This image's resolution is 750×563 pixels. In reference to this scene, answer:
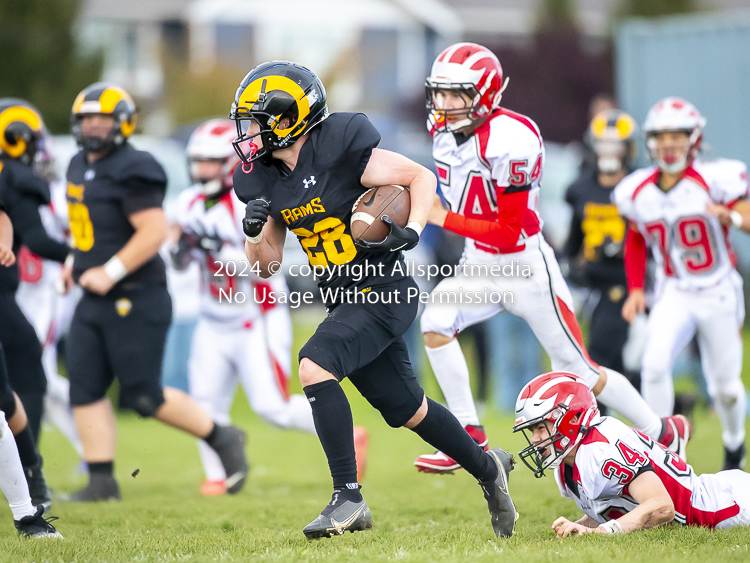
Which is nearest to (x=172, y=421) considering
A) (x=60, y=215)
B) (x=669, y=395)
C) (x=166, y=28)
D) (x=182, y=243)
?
(x=182, y=243)

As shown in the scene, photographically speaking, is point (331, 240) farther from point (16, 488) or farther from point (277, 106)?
point (16, 488)

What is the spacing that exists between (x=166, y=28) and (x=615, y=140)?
106 feet

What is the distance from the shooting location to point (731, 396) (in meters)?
6.32

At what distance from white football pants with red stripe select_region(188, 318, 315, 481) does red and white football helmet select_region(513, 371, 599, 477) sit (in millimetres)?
2630

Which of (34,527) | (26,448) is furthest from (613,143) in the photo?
(34,527)

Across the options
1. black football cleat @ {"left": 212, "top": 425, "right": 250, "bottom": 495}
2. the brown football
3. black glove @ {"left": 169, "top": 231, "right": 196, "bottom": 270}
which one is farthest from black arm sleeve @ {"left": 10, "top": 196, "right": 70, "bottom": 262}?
the brown football

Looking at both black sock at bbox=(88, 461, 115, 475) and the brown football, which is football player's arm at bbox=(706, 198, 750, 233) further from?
black sock at bbox=(88, 461, 115, 475)

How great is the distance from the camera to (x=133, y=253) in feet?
19.5

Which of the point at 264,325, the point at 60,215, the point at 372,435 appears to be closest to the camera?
the point at 264,325

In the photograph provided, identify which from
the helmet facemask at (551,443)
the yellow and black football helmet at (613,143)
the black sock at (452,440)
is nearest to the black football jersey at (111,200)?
the black sock at (452,440)

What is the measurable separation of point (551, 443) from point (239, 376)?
335 cm

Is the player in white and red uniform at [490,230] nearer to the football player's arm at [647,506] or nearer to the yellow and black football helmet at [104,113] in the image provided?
the football player's arm at [647,506]

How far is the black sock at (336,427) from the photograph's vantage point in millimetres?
4152

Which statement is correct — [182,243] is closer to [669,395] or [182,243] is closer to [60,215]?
[60,215]
